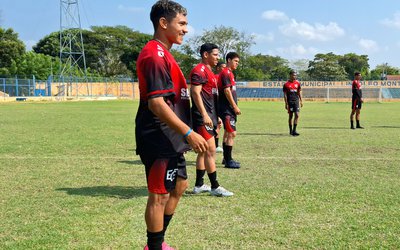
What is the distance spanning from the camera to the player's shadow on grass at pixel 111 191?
19.2 ft

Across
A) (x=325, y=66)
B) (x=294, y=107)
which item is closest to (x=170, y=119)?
(x=294, y=107)

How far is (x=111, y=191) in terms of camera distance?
6062mm

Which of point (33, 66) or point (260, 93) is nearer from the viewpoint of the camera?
point (33, 66)

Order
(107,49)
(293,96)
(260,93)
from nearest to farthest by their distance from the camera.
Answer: (293,96) < (260,93) < (107,49)

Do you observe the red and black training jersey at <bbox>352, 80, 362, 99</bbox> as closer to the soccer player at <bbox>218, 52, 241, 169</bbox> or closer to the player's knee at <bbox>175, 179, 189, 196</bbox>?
the soccer player at <bbox>218, 52, 241, 169</bbox>

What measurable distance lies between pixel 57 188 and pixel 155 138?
3.58 m

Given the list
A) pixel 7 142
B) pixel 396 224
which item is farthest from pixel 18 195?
pixel 7 142

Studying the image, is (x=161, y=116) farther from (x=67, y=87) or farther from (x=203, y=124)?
(x=67, y=87)

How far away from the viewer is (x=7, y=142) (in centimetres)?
1136

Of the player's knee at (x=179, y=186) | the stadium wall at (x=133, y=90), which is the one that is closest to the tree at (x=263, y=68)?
the stadium wall at (x=133, y=90)

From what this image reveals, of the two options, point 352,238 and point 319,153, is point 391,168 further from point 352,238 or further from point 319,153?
point 352,238

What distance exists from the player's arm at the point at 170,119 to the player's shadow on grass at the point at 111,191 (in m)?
2.91

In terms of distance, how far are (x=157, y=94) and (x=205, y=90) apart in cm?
377

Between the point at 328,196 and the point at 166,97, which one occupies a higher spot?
the point at 166,97
